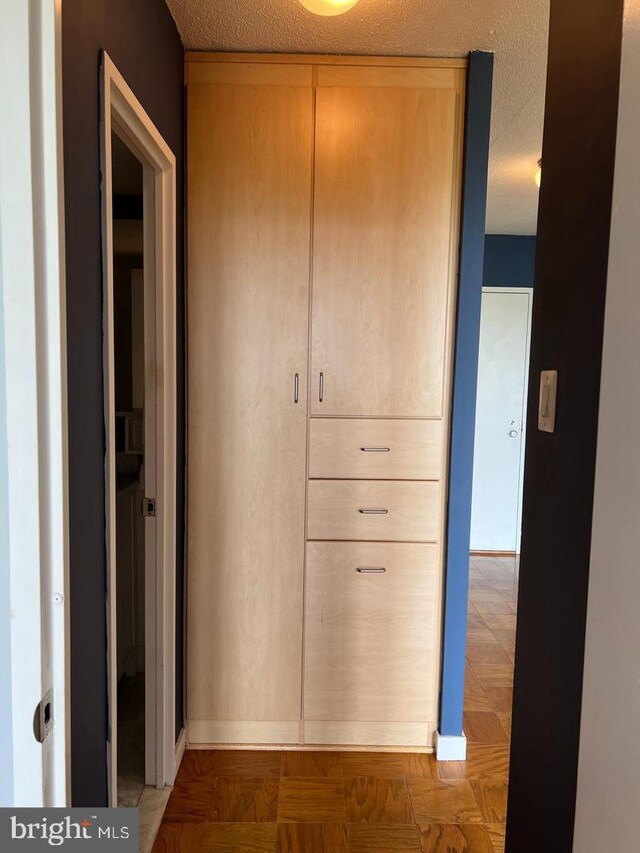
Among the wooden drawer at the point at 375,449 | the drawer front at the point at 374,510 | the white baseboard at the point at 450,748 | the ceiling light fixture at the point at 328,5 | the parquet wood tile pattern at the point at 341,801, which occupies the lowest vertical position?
the parquet wood tile pattern at the point at 341,801

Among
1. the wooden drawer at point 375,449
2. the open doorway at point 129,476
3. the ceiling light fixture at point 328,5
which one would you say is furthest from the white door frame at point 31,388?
the wooden drawer at point 375,449

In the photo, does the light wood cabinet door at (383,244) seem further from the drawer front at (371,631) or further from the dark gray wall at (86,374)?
the dark gray wall at (86,374)

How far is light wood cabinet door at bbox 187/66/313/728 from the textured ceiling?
122mm

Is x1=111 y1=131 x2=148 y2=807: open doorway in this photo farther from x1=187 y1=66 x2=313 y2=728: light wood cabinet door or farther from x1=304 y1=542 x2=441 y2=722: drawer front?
x1=304 y1=542 x2=441 y2=722: drawer front

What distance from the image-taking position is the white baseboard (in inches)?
77.7

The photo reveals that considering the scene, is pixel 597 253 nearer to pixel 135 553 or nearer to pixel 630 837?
pixel 630 837

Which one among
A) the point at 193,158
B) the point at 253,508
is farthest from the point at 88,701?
the point at 193,158

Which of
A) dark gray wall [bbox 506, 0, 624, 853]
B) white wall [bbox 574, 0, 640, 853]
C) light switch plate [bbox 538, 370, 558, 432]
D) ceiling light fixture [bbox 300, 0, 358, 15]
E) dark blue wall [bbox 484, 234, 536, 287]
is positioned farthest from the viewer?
dark blue wall [bbox 484, 234, 536, 287]

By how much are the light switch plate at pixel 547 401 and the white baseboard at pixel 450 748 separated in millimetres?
1564

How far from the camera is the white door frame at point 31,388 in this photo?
0.66 metres

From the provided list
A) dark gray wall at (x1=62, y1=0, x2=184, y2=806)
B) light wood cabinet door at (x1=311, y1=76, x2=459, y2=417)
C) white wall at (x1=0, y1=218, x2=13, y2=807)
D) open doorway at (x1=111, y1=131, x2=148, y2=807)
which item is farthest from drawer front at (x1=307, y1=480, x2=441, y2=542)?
white wall at (x1=0, y1=218, x2=13, y2=807)

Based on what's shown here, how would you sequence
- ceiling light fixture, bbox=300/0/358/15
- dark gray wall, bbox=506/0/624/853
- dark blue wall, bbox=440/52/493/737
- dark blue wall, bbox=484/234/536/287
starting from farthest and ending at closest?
dark blue wall, bbox=484/234/536/287, dark blue wall, bbox=440/52/493/737, ceiling light fixture, bbox=300/0/358/15, dark gray wall, bbox=506/0/624/853

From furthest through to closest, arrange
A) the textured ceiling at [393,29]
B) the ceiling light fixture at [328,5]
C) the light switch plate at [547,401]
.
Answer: the textured ceiling at [393,29] < the ceiling light fixture at [328,5] < the light switch plate at [547,401]

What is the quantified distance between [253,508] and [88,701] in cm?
95
